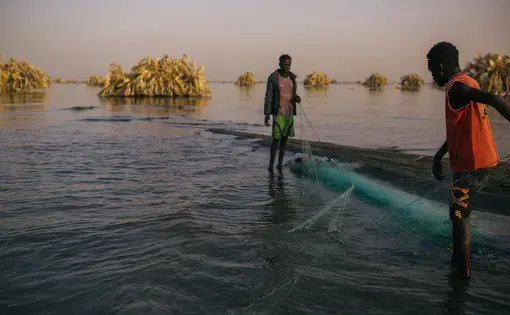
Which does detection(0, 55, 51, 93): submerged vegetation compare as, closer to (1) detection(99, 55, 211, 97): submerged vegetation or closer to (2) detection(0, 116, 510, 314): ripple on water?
(1) detection(99, 55, 211, 97): submerged vegetation

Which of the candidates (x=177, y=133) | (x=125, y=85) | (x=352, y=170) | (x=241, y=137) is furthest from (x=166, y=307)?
(x=125, y=85)

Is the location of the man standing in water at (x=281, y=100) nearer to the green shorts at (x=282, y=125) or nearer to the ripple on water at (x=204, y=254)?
the green shorts at (x=282, y=125)

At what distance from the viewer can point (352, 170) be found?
7457mm

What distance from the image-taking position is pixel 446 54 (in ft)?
10.2

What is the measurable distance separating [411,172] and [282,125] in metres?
2.58

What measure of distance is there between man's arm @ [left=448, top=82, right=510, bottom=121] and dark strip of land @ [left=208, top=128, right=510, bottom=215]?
165 cm

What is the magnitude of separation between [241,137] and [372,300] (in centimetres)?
1055

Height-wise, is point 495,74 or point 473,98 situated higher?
point 495,74

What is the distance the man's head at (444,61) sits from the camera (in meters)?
3.12

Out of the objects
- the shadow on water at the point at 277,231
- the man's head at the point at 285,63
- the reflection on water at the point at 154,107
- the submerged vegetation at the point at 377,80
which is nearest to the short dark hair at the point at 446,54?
the shadow on water at the point at 277,231

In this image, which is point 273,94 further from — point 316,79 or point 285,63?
point 316,79

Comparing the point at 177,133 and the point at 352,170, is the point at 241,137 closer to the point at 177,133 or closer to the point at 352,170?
the point at 177,133

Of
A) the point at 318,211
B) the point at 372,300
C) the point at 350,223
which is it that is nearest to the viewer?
the point at 372,300

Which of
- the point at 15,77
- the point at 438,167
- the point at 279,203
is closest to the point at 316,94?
the point at 15,77
